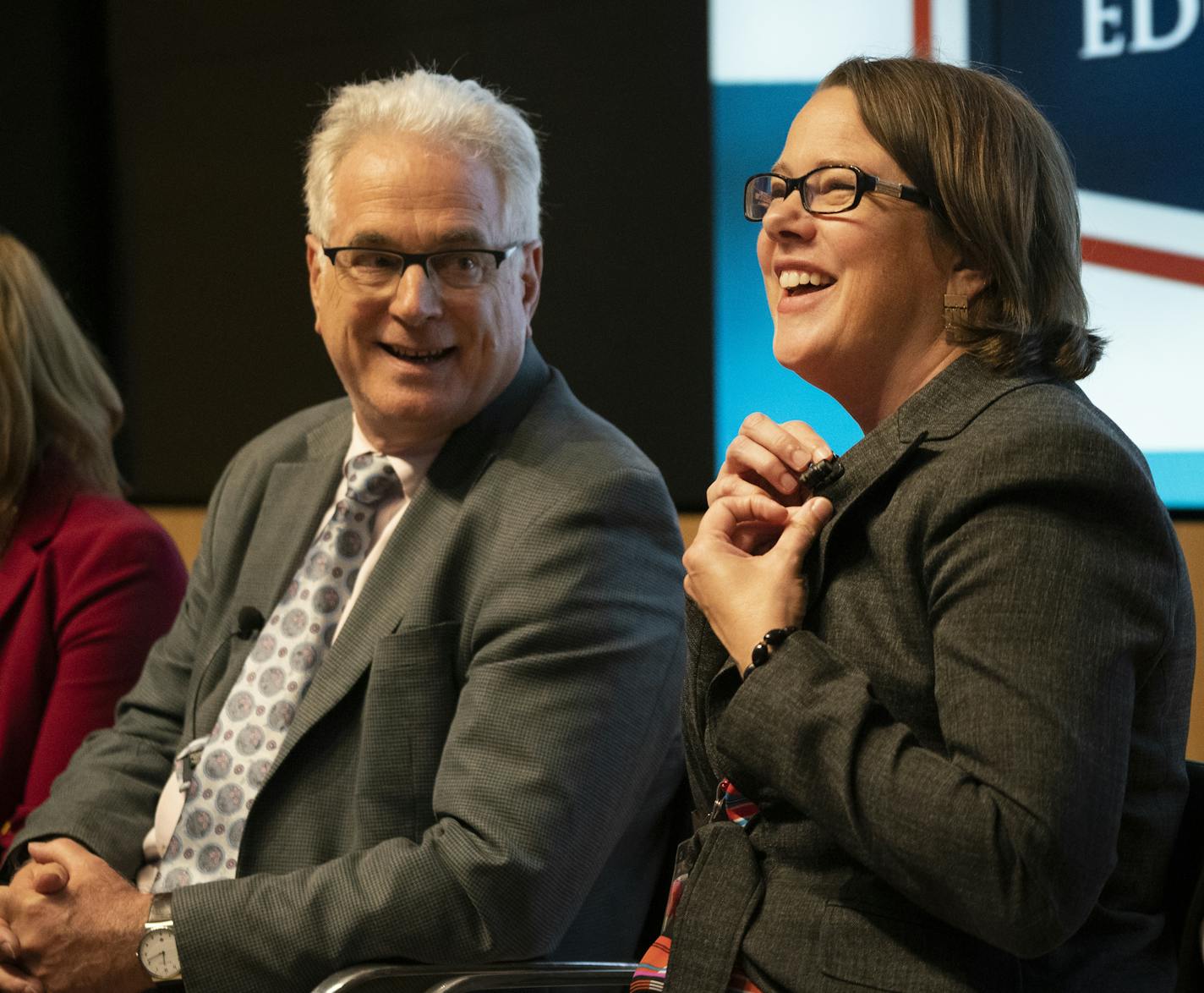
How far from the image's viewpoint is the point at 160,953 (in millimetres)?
1892

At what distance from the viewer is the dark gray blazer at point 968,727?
125cm

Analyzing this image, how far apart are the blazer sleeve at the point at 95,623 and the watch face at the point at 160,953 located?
724 mm

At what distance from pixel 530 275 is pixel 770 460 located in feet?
3.07

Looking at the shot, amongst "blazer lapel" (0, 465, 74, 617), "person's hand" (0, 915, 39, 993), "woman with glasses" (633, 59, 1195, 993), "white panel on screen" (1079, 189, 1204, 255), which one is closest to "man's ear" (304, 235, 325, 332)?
"blazer lapel" (0, 465, 74, 617)

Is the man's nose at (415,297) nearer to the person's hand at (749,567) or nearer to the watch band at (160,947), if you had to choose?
the person's hand at (749,567)

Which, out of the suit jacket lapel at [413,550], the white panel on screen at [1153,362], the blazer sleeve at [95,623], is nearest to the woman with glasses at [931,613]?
the suit jacket lapel at [413,550]

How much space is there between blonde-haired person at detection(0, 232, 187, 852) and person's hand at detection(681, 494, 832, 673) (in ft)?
4.75

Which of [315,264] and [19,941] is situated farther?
[315,264]

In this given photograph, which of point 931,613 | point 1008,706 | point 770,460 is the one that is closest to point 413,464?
point 770,460

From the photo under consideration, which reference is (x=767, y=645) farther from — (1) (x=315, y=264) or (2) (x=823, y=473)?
(1) (x=315, y=264)

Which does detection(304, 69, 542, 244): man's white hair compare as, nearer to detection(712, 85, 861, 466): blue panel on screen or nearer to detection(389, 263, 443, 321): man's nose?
detection(389, 263, 443, 321): man's nose

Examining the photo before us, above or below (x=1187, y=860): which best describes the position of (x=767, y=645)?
above

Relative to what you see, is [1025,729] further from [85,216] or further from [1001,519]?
[85,216]

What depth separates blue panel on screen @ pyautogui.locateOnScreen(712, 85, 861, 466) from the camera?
314cm
